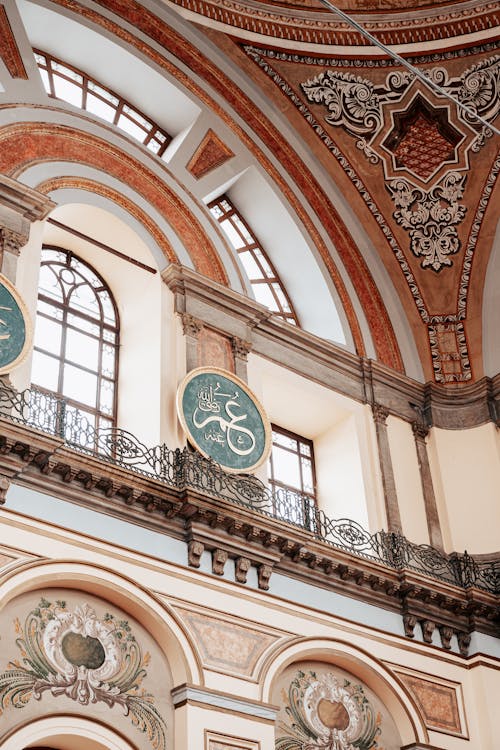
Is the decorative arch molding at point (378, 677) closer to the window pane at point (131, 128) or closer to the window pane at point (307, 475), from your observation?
the window pane at point (307, 475)

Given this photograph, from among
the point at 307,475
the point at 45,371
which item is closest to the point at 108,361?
the point at 45,371

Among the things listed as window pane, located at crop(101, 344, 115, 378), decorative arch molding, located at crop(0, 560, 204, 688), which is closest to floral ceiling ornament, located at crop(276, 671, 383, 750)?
decorative arch molding, located at crop(0, 560, 204, 688)

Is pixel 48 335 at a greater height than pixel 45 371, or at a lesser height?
greater

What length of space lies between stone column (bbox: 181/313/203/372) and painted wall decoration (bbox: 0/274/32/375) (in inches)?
87.5

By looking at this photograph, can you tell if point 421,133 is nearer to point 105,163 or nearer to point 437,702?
point 105,163

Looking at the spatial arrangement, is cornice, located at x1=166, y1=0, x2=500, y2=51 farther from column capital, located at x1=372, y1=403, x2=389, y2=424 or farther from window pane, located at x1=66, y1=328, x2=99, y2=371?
window pane, located at x1=66, y1=328, x2=99, y2=371

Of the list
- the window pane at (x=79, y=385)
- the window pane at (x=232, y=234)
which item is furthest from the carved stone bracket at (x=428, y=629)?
the window pane at (x=232, y=234)

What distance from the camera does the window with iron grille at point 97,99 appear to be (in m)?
14.2

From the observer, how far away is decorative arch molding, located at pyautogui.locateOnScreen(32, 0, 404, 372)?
580 inches

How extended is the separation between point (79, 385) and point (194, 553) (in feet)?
8.36

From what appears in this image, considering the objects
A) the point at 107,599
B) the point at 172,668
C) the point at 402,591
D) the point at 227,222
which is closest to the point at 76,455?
the point at 107,599

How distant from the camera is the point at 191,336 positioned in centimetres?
1283

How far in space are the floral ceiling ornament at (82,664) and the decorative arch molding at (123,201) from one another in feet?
16.2

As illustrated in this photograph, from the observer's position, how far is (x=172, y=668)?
10312 millimetres
